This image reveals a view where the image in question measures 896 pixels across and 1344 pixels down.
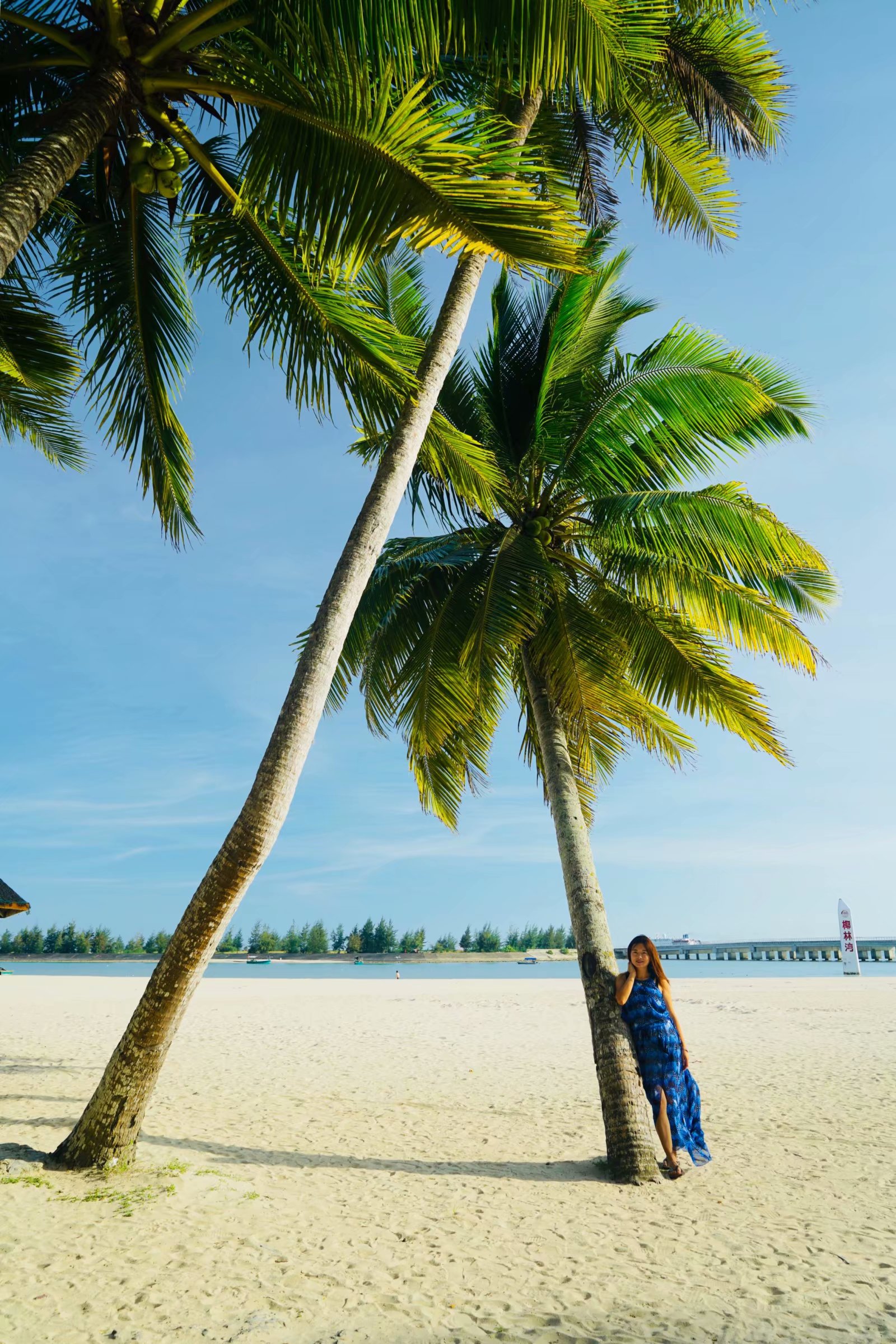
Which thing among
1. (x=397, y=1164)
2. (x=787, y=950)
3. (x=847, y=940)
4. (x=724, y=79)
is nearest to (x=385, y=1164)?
(x=397, y=1164)

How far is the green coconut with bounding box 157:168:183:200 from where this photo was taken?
5.00m

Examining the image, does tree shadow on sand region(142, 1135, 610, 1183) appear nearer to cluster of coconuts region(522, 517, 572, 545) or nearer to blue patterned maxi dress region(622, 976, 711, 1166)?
blue patterned maxi dress region(622, 976, 711, 1166)

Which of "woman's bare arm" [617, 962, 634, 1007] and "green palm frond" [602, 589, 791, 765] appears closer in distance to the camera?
"woman's bare arm" [617, 962, 634, 1007]

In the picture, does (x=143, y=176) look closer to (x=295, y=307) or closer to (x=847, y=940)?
(x=295, y=307)

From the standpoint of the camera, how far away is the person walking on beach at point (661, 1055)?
6312 millimetres

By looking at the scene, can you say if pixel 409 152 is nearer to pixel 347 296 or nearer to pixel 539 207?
pixel 539 207

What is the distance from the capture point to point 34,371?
657 centimetres

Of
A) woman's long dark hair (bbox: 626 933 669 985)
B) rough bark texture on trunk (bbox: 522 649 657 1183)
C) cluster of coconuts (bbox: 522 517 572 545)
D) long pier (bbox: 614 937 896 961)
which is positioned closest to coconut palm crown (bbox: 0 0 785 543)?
cluster of coconuts (bbox: 522 517 572 545)

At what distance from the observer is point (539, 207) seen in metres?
4.40

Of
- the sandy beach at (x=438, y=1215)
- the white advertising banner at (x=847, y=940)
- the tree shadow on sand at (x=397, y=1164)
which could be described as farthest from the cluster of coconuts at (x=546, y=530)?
the white advertising banner at (x=847, y=940)

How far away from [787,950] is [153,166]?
102730 millimetres

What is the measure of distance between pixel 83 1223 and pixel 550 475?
7.46 metres

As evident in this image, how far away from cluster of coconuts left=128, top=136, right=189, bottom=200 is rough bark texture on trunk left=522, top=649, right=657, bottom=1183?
5373mm

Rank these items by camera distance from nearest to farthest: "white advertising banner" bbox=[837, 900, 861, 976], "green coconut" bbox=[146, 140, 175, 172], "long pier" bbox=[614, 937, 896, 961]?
1. "green coconut" bbox=[146, 140, 175, 172]
2. "white advertising banner" bbox=[837, 900, 861, 976]
3. "long pier" bbox=[614, 937, 896, 961]
